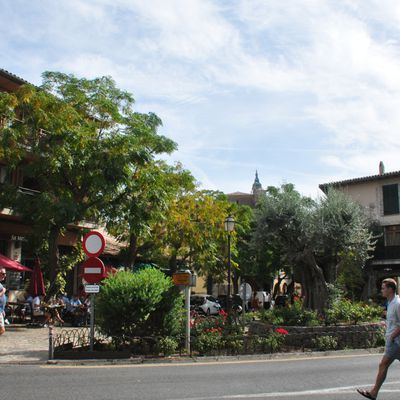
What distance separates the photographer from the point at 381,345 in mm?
14914

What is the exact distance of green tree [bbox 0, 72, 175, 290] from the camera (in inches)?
764

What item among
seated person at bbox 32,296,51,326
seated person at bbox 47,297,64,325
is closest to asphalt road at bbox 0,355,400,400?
seated person at bbox 32,296,51,326

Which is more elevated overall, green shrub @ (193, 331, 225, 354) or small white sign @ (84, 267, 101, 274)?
small white sign @ (84, 267, 101, 274)

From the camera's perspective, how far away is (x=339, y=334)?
14.3m

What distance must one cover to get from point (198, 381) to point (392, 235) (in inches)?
1295

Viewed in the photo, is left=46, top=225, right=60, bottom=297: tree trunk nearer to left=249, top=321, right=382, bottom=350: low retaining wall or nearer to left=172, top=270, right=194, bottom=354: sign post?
left=249, top=321, right=382, bottom=350: low retaining wall

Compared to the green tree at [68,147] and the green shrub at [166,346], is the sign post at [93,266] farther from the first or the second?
the green tree at [68,147]

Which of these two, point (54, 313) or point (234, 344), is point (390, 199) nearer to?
point (54, 313)

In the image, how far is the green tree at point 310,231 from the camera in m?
18.0

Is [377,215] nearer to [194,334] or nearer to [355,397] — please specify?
[194,334]

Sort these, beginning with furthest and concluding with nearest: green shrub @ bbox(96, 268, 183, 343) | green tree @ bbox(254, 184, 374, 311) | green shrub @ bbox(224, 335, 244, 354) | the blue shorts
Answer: green tree @ bbox(254, 184, 374, 311)
green shrub @ bbox(224, 335, 244, 354)
green shrub @ bbox(96, 268, 183, 343)
the blue shorts

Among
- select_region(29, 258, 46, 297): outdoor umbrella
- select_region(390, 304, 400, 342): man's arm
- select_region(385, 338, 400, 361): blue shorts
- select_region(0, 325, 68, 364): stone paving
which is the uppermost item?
select_region(29, 258, 46, 297): outdoor umbrella

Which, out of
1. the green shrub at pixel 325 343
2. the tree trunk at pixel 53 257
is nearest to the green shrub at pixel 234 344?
the green shrub at pixel 325 343

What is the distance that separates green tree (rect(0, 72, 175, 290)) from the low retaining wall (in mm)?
8748
